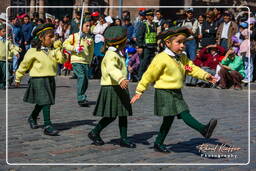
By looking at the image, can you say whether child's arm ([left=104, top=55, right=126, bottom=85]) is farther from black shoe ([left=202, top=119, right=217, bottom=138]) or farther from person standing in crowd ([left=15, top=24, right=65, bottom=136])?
person standing in crowd ([left=15, top=24, right=65, bottom=136])

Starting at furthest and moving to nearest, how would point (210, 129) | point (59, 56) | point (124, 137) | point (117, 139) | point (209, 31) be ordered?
point (209, 31) < point (59, 56) < point (117, 139) < point (124, 137) < point (210, 129)

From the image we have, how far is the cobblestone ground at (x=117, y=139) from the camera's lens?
5465mm

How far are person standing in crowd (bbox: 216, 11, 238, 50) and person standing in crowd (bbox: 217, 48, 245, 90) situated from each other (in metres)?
0.74

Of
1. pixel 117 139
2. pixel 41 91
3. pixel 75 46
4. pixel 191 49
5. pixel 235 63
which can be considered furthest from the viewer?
pixel 191 49

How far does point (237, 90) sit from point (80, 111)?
4974 millimetres

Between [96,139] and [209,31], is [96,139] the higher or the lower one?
the lower one

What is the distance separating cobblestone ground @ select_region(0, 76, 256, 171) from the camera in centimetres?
546

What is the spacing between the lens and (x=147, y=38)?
580 inches

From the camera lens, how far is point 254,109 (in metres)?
9.66

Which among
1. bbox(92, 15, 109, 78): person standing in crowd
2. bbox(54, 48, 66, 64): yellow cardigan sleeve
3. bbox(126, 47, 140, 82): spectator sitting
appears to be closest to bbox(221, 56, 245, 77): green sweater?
bbox(126, 47, 140, 82): spectator sitting

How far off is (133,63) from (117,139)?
353 inches

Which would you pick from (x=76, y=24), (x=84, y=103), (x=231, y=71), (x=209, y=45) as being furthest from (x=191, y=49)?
(x=84, y=103)

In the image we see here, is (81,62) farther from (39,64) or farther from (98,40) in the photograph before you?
(98,40)

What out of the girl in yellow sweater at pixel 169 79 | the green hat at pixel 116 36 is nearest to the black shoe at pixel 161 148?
the girl in yellow sweater at pixel 169 79
